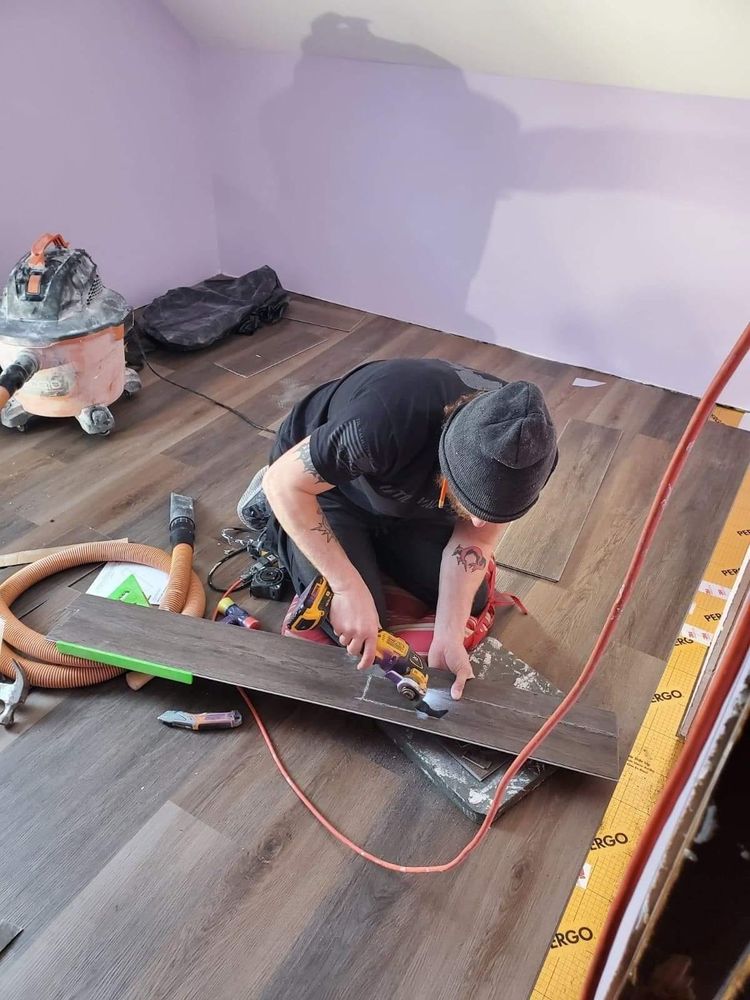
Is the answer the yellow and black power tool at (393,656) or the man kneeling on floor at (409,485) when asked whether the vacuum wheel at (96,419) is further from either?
the yellow and black power tool at (393,656)

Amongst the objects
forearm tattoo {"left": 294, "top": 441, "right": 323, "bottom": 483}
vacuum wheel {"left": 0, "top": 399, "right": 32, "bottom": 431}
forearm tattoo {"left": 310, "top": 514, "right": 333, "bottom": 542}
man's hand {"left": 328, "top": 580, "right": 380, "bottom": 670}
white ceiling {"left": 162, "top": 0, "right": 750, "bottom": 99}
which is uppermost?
white ceiling {"left": 162, "top": 0, "right": 750, "bottom": 99}

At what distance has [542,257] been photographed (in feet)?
9.70

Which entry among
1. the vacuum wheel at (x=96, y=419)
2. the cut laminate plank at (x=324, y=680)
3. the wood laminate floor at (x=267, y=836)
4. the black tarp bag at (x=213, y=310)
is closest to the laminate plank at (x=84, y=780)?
the wood laminate floor at (x=267, y=836)

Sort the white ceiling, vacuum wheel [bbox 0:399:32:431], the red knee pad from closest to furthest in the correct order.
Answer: the red knee pad
the white ceiling
vacuum wheel [bbox 0:399:32:431]

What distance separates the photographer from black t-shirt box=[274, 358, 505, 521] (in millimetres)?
1310

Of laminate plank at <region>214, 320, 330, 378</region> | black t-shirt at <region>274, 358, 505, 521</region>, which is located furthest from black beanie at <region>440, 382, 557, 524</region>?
laminate plank at <region>214, 320, 330, 378</region>

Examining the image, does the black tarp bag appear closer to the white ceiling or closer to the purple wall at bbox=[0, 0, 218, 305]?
the purple wall at bbox=[0, 0, 218, 305]

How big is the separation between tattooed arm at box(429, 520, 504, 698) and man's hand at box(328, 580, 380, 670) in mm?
165

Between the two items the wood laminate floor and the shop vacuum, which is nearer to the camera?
the wood laminate floor

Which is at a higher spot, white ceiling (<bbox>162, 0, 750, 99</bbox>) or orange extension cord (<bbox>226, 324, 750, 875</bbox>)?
white ceiling (<bbox>162, 0, 750, 99</bbox>)

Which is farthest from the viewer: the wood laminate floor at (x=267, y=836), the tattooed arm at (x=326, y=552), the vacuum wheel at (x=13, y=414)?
the vacuum wheel at (x=13, y=414)

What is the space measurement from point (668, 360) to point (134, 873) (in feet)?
8.70

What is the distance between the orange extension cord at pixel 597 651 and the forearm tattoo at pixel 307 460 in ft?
1.82

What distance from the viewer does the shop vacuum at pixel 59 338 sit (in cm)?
217
